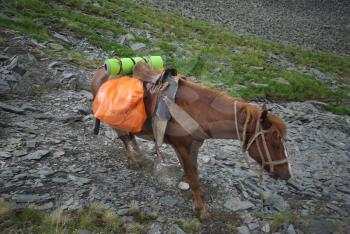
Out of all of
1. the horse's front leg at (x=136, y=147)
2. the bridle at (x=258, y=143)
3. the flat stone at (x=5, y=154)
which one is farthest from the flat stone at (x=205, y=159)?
the flat stone at (x=5, y=154)

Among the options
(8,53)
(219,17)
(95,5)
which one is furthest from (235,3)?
(8,53)

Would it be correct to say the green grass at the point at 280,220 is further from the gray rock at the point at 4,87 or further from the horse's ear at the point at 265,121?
the gray rock at the point at 4,87

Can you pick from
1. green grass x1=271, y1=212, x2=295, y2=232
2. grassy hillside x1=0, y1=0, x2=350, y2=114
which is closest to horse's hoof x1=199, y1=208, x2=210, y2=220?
green grass x1=271, y1=212, x2=295, y2=232

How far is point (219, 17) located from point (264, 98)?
21.5m

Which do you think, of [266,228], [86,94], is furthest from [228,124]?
[86,94]

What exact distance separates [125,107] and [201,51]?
13198 millimetres

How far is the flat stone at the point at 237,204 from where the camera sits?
6.46 m

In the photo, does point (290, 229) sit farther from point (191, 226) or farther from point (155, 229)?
point (155, 229)

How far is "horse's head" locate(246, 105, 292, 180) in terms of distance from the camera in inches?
207

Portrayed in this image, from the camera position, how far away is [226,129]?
18.3ft

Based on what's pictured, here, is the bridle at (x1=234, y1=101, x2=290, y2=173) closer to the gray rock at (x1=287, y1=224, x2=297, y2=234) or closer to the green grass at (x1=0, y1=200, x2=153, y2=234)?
the gray rock at (x1=287, y1=224, x2=297, y2=234)

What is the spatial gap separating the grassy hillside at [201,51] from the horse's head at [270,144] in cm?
790

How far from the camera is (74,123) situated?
28.6 ft

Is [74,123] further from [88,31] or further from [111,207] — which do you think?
[88,31]
